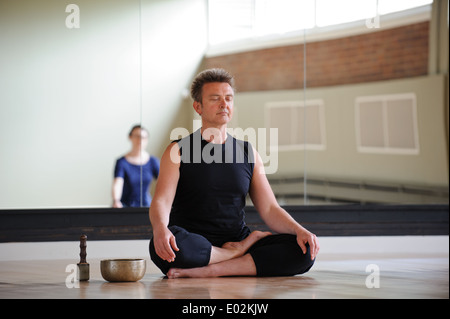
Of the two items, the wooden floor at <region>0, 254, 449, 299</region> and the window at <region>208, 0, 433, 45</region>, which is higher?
the window at <region>208, 0, 433, 45</region>

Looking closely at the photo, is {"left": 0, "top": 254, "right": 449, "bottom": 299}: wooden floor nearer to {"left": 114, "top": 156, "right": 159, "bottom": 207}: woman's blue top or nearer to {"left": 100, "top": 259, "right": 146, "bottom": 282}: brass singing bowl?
{"left": 100, "top": 259, "right": 146, "bottom": 282}: brass singing bowl

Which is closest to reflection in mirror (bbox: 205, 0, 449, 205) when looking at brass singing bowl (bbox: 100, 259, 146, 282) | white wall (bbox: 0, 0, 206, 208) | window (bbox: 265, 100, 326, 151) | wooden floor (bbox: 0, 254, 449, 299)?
window (bbox: 265, 100, 326, 151)

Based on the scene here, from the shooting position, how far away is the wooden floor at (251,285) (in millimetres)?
2469

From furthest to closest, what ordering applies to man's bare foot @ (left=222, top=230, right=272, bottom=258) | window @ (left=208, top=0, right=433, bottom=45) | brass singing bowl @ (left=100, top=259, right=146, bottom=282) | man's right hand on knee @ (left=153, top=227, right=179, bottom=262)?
window @ (left=208, top=0, right=433, bottom=45) → man's bare foot @ (left=222, top=230, right=272, bottom=258) → brass singing bowl @ (left=100, top=259, right=146, bottom=282) → man's right hand on knee @ (left=153, top=227, right=179, bottom=262)

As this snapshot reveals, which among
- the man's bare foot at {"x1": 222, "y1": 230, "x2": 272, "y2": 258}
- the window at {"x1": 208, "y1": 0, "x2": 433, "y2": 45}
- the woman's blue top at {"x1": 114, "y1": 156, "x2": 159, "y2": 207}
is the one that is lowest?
the man's bare foot at {"x1": 222, "y1": 230, "x2": 272, "y2": 258}

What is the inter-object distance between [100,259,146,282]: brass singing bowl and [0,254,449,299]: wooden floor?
0.14 feet

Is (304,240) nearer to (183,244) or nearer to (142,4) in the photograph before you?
(183,244)

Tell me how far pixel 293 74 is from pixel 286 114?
30 centimetres

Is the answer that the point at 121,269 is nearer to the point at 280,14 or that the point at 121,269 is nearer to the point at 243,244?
the point at 243,244

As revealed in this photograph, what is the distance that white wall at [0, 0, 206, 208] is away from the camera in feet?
15.7

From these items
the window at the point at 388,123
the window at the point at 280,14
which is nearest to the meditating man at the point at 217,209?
the window at the point at 280,14

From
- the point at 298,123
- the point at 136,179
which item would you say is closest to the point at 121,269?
the point at 136,179
